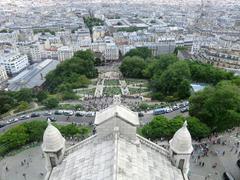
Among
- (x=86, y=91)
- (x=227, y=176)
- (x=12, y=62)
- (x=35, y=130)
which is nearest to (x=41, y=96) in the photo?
(x=86, y=91)

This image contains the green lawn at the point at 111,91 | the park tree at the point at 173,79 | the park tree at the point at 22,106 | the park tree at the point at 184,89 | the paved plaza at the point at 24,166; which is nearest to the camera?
the paved plaza at the point at 24,166

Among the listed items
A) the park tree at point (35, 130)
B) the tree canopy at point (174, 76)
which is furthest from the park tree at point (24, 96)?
the tree canopy at point (174, 76)

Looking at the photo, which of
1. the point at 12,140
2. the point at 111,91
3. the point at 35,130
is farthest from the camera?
the point at 111,91

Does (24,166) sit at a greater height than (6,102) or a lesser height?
greater

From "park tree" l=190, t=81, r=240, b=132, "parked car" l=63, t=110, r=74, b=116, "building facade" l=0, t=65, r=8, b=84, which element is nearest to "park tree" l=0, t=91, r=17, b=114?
"parked car" l=63, t=110, r=74, b=116

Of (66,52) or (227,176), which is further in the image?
(66,52)

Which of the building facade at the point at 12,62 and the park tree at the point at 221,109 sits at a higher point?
the park tree at the point at 221,109

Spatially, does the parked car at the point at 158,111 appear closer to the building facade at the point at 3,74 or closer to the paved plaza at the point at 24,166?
the paved plaza at the point at 24,166

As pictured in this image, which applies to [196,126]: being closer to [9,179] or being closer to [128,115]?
[128,115]

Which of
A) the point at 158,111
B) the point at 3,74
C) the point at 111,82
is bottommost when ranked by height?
the point at 3,74

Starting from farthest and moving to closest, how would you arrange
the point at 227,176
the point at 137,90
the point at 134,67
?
the point at 134,67, the point at 137,90, the point at 227,176

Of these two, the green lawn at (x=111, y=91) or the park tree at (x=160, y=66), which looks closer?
the green lawn at (x=111, y=91)

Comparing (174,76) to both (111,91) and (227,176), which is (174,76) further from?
(227,176)
